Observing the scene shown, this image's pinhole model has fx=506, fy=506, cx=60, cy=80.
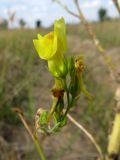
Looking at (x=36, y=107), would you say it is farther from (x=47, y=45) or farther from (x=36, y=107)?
(x=47, y=45)

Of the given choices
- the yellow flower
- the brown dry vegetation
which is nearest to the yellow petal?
the yellow flower

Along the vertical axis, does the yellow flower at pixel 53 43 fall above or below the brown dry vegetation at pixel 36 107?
above

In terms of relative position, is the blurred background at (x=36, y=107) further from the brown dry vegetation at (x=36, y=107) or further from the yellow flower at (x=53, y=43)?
the yellow flower at (x=53, y=43)

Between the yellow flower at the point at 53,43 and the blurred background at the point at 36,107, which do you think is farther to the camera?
the blurred background at the point at 36,107

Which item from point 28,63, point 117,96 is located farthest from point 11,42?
point 117,96

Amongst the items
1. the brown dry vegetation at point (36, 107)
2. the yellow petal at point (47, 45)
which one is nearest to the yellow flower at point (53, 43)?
the yellow petal at point (47, 45)

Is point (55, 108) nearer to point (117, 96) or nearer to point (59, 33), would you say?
point (59, 33)

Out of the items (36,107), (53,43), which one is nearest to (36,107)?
(36,107)

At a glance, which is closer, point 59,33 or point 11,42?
point 59,33

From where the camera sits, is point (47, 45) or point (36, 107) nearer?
point (47, 45)

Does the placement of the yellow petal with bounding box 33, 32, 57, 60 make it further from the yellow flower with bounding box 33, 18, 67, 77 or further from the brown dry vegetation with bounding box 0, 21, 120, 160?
the brown dry vegetation with bounding box 0, 21, 120, 160

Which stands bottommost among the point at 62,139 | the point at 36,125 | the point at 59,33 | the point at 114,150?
the point at 62,139
